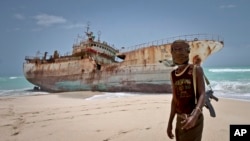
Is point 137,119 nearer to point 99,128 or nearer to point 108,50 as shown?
point 99,128

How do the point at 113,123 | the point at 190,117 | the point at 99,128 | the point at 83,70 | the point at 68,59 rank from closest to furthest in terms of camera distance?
the point at 190,117 < the point at 99,128 < the point at 113,123 < the point at 83,70 < the point at 68,59

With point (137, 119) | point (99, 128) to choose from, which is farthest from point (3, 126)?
A: point (137, 119)

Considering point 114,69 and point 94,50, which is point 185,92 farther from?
point 94,50

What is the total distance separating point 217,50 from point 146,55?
519 centimetres

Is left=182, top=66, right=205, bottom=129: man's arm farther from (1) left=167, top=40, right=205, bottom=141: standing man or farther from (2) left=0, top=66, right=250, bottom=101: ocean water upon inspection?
(2) left=0, top=66, right=250, bottom=101: ocean water

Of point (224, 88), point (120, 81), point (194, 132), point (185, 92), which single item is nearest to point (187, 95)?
point (185, 92)

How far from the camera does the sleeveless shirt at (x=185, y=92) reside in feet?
6.58

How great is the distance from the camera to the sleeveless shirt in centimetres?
201

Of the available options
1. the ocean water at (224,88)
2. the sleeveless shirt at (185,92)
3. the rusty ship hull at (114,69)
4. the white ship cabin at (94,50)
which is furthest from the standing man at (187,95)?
the white ship cabin at (94,50)

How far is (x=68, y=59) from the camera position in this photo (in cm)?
2369

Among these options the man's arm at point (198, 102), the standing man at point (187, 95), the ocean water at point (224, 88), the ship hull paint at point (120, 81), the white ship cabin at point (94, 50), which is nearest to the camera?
the man's arm at point (198, 102)

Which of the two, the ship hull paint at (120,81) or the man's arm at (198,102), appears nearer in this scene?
the man's arm at (198,102)

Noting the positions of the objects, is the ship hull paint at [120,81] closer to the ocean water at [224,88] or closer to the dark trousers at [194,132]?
the ocean water at [224,88]

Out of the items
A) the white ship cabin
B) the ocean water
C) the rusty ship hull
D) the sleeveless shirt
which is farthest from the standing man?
the white ship cabin
